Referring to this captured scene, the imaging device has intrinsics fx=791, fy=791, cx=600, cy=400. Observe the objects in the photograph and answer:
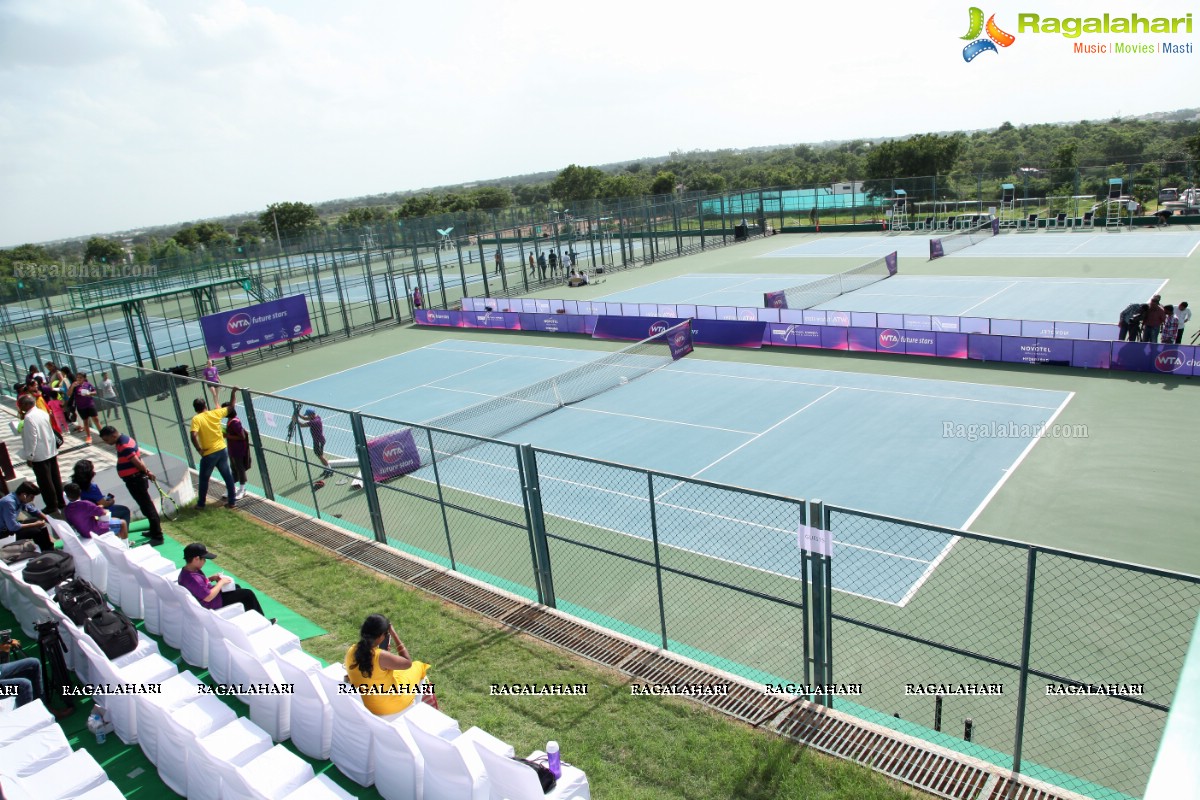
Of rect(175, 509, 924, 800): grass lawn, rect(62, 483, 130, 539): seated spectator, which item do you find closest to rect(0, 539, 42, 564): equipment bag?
rect(62, 483, 130, 539): seated spectator

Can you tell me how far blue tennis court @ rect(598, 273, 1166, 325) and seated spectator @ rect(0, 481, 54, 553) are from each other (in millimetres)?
26387

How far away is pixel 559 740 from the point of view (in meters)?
7.00

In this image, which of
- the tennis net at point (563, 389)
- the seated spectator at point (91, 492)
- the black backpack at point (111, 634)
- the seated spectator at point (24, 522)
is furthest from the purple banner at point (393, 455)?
the black backpack at point (111, 634)

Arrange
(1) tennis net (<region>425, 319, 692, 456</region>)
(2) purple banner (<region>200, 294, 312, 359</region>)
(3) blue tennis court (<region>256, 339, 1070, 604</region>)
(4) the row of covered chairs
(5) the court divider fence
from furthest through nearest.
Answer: (2) purple banner (<region>200, 294, 312, 359</region>)
(1) tennis net (<region>425, 319, 692, 456</region>)
(3) blue tennis court (<region>256, 339, 1070, 604</region>)
(5) the court divider fence
(4) the row of covered chairs

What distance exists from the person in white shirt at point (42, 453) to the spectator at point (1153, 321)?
23.9m

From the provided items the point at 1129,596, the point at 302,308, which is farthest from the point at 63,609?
the point at 302,308

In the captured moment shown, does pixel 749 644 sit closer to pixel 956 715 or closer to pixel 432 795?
pixel 956 715

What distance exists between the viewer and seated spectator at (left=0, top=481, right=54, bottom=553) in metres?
10.1

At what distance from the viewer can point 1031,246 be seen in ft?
138

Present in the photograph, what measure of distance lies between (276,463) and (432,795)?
573 inches

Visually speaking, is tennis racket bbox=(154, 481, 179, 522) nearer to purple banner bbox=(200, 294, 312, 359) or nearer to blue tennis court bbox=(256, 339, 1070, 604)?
blue tennis court bbox=(256, 339, 1070, 604)

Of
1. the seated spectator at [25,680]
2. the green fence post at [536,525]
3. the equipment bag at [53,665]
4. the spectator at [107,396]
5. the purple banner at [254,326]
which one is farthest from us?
the purple banner at [254,326]

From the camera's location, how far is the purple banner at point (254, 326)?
2936 cm

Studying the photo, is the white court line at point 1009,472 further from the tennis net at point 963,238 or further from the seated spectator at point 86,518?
the tennis net at point 963,238
